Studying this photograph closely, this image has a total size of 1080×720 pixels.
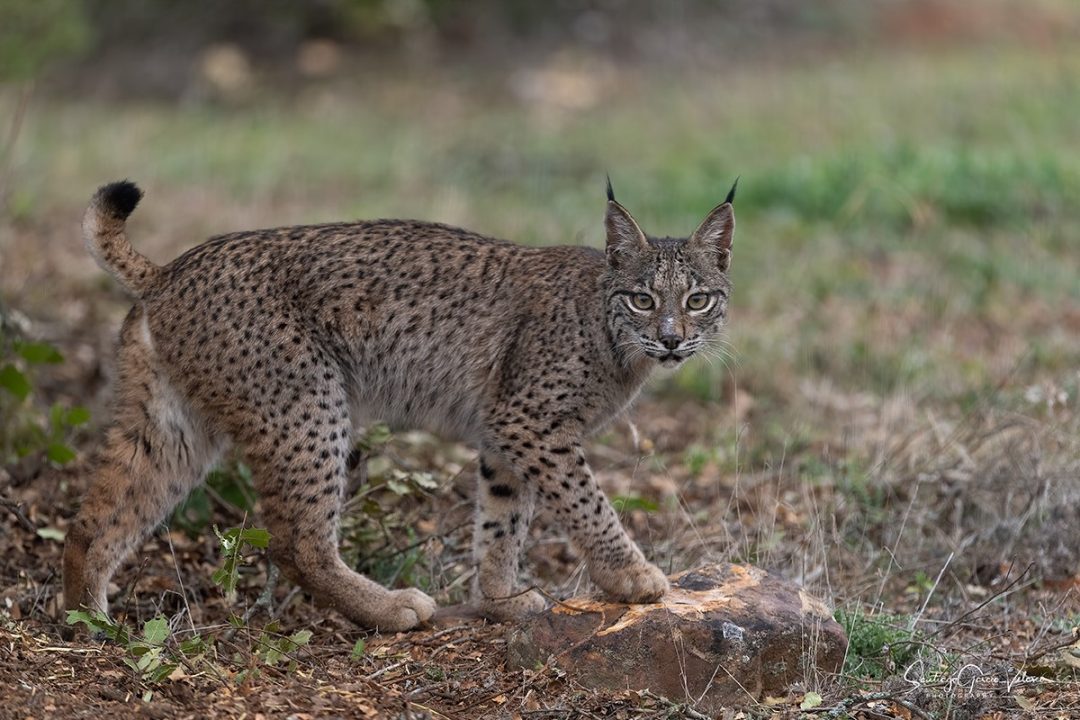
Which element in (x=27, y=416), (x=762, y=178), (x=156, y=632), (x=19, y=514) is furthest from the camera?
(x=762, y=178)

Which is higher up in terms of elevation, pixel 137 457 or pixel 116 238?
pixel 116 238

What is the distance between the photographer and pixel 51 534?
20.0 feet

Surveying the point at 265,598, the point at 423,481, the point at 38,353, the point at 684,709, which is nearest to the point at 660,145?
the point at 423,481

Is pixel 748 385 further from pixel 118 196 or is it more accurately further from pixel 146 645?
pixel 146 645

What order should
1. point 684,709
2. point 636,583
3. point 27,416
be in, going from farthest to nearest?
point 27,416 → point 636,583 → point 684,709

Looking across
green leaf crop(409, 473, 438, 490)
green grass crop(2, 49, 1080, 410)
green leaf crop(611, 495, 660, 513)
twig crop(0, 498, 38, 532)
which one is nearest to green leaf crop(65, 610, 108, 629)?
twig crop(0, 498, 38, 532)

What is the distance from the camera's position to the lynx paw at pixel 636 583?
5.10 meters

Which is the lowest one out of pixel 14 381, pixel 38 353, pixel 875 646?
pixel 875 646

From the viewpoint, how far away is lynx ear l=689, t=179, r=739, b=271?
5.73 metres

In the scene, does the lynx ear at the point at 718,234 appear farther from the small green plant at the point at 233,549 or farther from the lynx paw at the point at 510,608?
the small green plant at the point at 233,549

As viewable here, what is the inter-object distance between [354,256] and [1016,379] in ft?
14.3

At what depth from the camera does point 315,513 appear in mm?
5516

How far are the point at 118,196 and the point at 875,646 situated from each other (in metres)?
3.25

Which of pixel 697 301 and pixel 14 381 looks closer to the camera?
pixel 697 301
